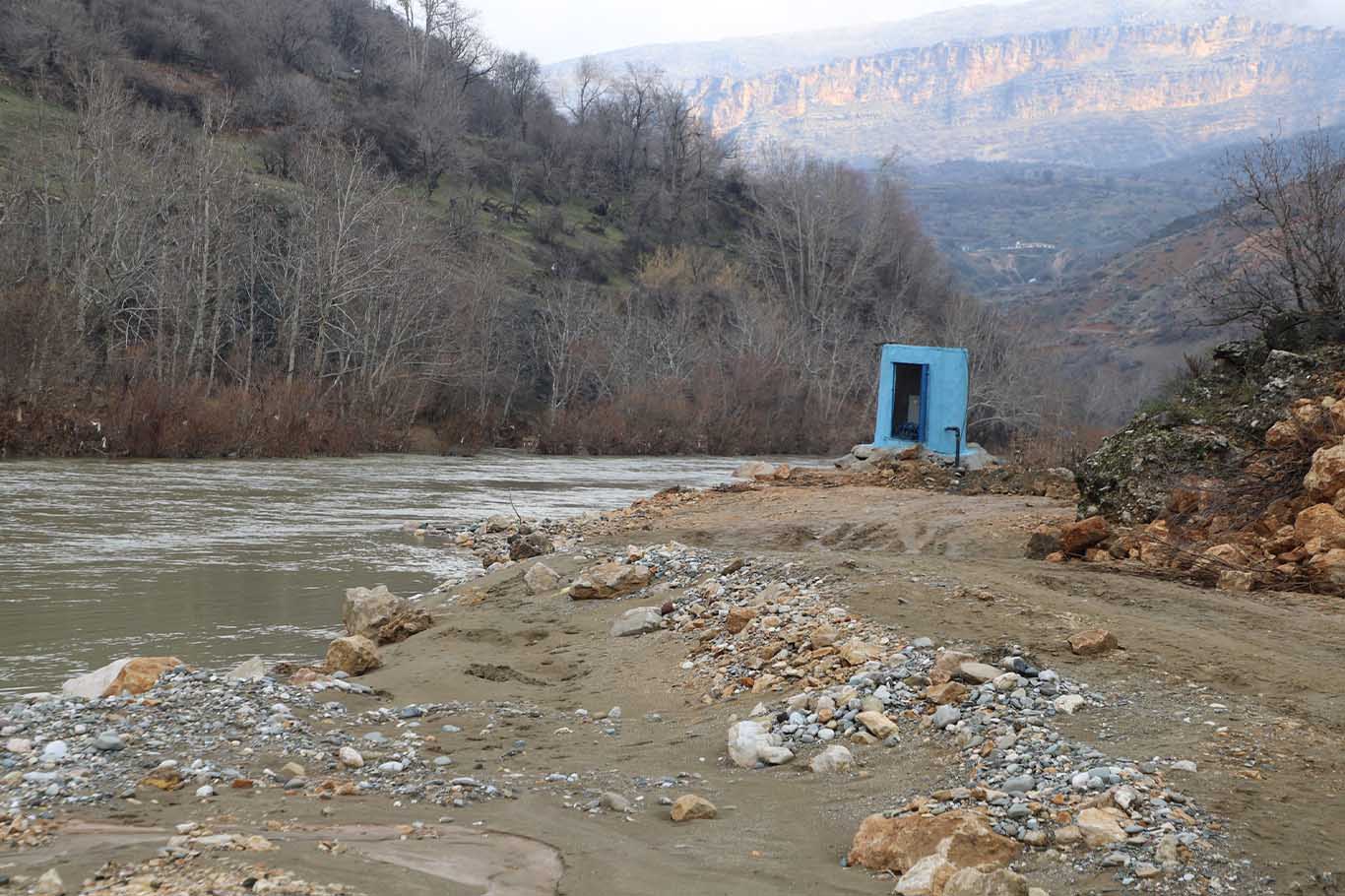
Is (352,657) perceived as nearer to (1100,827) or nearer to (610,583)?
(610,583)

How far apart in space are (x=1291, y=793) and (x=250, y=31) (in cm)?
7830

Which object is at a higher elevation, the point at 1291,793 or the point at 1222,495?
the point at 1222,495

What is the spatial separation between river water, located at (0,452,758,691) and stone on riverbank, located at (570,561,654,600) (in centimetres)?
223

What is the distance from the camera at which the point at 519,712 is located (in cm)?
717

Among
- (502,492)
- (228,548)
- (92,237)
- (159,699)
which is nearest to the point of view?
(159,699)

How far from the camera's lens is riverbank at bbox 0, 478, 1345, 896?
169 inches

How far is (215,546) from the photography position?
16078mm

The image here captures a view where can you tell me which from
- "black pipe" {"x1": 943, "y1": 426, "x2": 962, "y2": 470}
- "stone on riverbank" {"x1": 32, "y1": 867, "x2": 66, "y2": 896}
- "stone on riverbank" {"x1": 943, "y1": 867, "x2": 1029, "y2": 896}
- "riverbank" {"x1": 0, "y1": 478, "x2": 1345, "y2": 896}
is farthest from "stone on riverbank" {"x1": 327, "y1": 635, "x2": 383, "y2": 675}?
"black pipe" {"x1": 943, "y1": 426, "x2": 962, "y2": 470}

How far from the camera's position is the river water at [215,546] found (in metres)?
10.1

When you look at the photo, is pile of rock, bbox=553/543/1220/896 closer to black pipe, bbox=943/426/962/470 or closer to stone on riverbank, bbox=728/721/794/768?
stone on riverbank, bbox=728/721/794/768

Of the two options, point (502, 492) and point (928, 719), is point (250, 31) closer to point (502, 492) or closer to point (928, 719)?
point (502, 492)

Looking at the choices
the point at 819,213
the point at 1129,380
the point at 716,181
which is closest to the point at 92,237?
the point at 819,213

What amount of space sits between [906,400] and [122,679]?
87.1 feet

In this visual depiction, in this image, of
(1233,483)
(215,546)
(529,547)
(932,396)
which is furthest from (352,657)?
(932,396)
